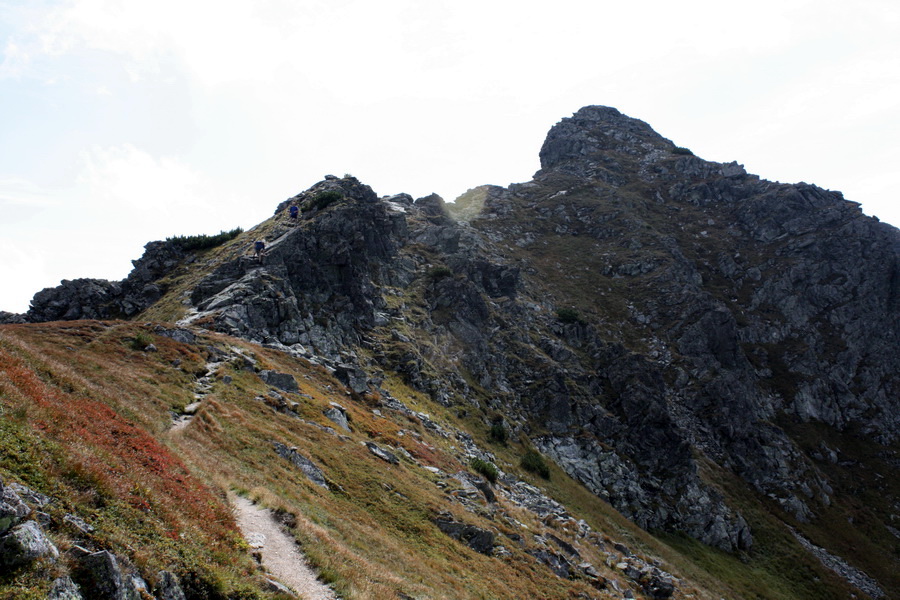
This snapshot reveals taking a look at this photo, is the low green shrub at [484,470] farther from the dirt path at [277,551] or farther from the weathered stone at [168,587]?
the weathered stone at [168,587]

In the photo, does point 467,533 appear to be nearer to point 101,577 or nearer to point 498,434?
point 101,577

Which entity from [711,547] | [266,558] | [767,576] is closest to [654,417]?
[711,547]

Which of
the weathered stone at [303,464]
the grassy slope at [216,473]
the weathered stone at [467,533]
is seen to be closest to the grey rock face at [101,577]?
the grassy slope at [216,473]

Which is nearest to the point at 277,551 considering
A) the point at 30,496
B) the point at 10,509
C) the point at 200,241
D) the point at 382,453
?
the point at 30,496

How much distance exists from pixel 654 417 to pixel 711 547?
60.6 ft

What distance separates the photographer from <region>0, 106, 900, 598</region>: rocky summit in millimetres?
54812

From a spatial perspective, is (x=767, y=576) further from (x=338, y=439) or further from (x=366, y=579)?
(x=366, y=579)

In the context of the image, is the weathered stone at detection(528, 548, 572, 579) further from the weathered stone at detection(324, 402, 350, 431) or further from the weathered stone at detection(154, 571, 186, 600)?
the weathered stone at detection(154, 571, 186, 600)

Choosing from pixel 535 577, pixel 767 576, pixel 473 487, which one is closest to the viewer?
pixel 535 577

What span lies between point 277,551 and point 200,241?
6869 cm

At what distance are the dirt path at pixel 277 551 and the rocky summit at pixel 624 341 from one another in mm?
5413

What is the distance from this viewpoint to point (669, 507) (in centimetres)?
6375

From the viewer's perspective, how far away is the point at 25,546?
725cm

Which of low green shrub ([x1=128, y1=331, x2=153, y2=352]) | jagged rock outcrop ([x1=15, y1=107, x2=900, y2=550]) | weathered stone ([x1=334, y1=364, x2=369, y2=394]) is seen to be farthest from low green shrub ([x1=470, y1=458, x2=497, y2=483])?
low green shrub ([x1=128, y1=331, x2=153, y2=352])
